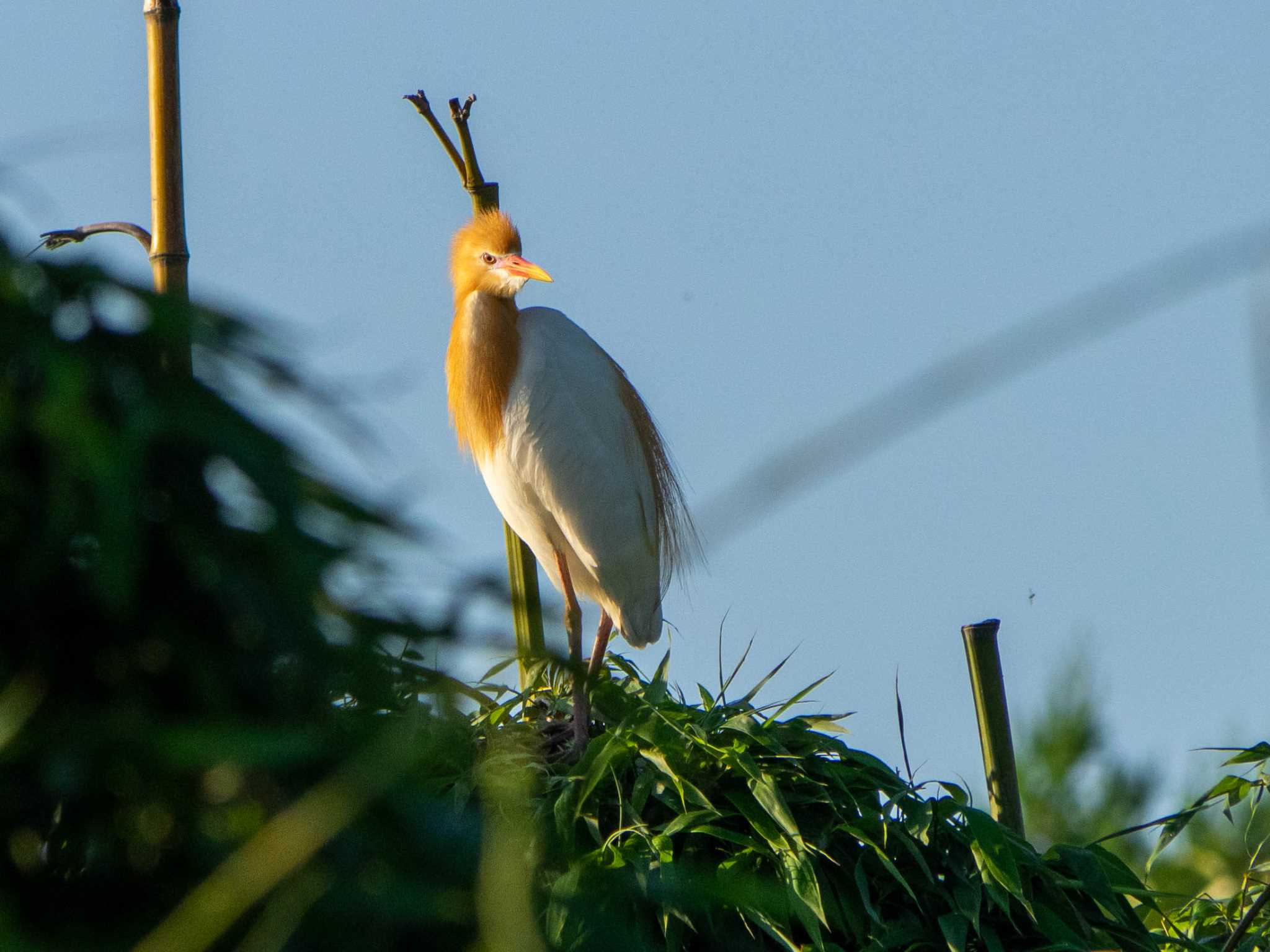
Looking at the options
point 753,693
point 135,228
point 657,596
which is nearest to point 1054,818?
point 657,596

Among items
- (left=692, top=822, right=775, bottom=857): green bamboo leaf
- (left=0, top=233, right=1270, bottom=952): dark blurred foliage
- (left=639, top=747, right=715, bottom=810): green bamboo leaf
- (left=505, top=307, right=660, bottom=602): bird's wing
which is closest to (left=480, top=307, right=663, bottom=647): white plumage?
(left=505, top=307, right=660, bottom=602): bird's wing

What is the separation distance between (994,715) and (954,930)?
15.7 inches

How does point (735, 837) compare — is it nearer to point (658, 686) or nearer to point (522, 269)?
point (658, 686)

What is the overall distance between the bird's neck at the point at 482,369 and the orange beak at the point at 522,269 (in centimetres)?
8

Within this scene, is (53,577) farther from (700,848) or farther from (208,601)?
(700,848)

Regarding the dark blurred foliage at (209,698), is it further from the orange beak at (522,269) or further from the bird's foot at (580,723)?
the orange beak at (522,269)

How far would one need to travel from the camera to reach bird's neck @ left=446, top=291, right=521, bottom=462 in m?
3.34

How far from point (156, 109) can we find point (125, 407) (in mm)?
1278

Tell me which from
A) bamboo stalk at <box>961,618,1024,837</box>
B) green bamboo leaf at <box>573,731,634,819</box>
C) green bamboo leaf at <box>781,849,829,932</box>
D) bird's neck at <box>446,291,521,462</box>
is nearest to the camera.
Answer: green bamboo leaf at <box>781,849,829,932</box>

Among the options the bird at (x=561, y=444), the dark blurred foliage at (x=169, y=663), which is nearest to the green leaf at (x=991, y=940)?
the dark blurred foliage at (x=169, y=663)

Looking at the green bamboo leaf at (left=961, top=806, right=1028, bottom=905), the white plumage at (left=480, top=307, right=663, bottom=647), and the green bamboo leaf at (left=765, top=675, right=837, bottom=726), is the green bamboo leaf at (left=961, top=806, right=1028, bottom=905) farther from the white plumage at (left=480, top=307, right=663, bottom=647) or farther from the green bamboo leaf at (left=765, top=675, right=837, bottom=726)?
the white plumage at (left=480, top=307, right=663, bottom=647)

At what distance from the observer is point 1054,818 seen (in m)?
7.71

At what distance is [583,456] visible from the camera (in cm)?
327

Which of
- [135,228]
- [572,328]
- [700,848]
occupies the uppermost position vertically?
[572,328]
